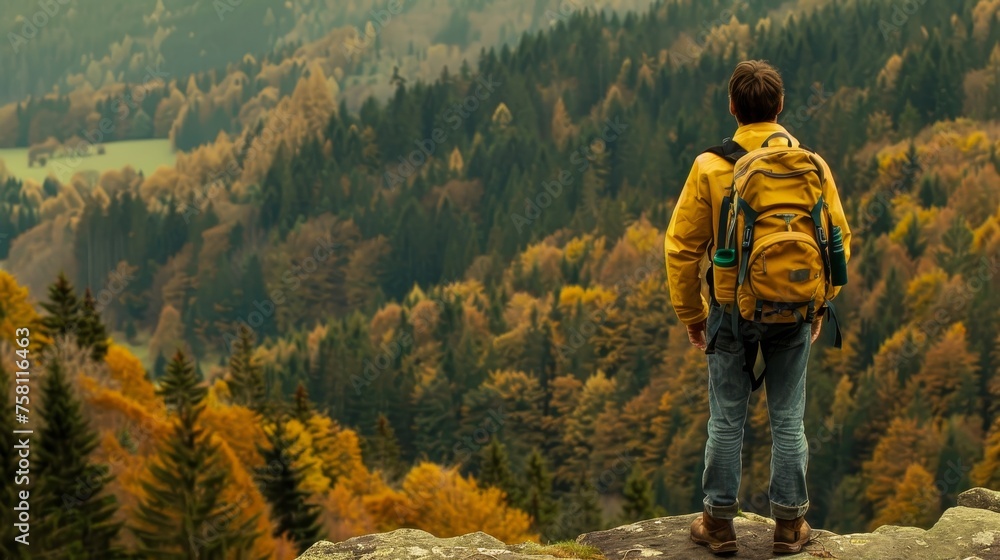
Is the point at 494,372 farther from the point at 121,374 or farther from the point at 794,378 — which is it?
the point at 794,378

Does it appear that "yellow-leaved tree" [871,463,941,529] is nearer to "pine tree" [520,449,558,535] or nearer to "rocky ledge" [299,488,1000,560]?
"pine tree" [520,449,558,535]

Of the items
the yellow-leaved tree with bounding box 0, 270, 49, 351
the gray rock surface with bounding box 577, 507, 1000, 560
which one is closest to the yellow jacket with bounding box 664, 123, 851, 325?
the gray rock surface with bounding box 577, 507, 1000, 560

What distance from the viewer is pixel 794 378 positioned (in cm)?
1007

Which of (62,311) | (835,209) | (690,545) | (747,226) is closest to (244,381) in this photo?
(62,311)

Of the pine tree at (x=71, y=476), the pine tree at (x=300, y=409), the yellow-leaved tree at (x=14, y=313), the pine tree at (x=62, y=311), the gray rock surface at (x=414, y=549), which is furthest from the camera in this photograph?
the pine tree at (x=300, y=409)

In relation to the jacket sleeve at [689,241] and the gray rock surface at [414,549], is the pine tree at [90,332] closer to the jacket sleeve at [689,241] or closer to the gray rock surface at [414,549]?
the gray rock surface at [414,549]

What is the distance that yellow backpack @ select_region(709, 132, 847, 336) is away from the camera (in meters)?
9.34

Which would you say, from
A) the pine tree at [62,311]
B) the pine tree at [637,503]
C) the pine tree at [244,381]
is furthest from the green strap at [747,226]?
the pine tree at [244,381]

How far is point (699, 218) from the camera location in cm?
980

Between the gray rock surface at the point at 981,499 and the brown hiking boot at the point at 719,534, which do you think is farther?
the gray rock surface at the point at 981,499

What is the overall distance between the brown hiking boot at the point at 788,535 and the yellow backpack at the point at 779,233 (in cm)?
205

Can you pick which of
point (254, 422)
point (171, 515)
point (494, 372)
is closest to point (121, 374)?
point (254, 422)

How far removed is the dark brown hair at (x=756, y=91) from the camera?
31.8ft

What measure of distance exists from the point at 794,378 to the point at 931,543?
7.29ft
